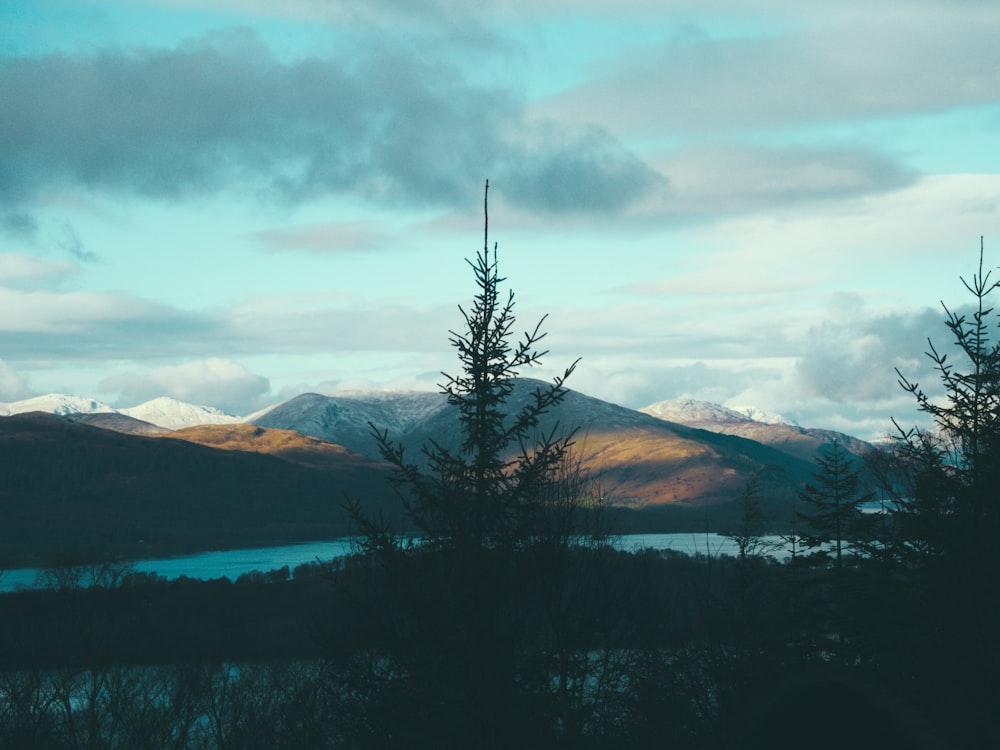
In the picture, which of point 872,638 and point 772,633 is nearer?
point 872,638

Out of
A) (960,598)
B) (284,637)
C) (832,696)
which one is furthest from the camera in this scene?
(284,637)

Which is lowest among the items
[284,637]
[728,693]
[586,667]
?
[284,637]

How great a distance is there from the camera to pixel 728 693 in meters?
24.3

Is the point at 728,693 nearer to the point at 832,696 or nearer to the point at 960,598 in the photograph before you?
the point at 960,598

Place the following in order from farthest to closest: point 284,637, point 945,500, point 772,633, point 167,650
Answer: point 284,637
point 167,650
point 772,633
point 945,500

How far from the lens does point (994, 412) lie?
17.9 meters

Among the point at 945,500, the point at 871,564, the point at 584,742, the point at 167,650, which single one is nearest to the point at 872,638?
the point at 871,564

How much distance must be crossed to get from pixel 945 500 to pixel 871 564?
2792 mm

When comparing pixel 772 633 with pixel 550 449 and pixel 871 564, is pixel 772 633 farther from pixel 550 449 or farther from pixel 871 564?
pixel 550 449

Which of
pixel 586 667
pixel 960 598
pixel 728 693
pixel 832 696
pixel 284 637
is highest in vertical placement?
pixel 832 696

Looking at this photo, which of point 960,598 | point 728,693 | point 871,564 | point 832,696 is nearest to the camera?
point 832,696

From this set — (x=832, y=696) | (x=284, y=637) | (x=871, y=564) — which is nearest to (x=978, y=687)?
(x=871, y=564)

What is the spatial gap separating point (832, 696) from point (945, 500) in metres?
15.9

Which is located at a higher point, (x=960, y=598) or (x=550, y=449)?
(x=550, y=449)
